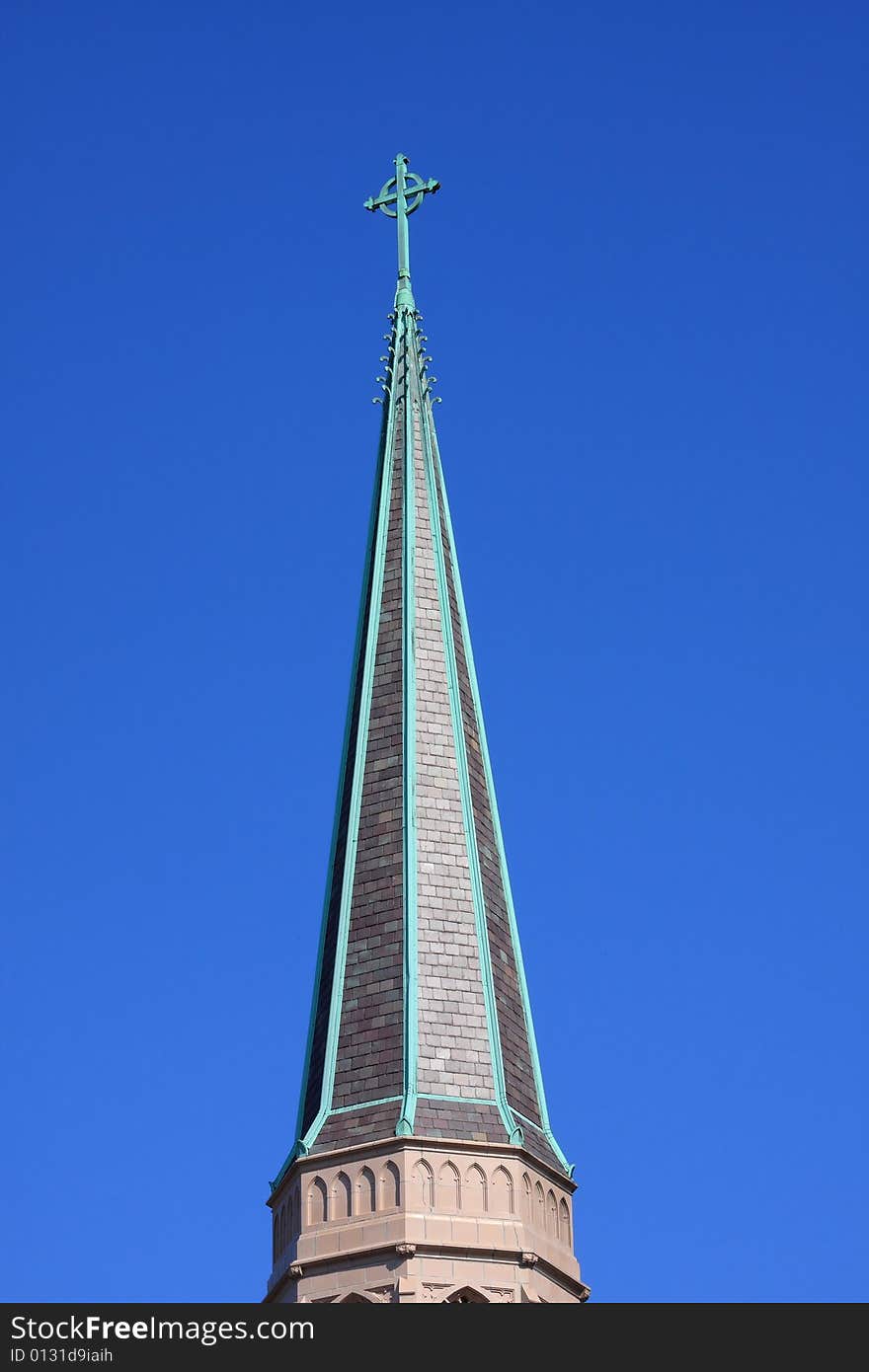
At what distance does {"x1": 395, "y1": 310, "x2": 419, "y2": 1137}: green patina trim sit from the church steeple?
0.11 feet

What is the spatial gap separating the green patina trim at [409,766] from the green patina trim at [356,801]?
41 cm

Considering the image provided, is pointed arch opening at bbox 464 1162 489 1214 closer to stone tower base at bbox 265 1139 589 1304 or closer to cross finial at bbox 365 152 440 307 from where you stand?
stone tower base at bbox 265 1139 589 1304

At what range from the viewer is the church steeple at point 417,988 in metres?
40.4

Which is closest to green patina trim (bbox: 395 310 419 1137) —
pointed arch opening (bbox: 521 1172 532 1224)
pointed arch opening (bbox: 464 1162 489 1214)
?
pointed arch opening (bbox: 464 1162 489 1214)

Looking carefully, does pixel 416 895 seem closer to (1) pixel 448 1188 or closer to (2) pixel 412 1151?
(2) pixel 412 1151

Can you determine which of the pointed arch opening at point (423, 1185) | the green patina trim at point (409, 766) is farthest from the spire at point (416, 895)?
the pointed arch opening at point (423, 1185)

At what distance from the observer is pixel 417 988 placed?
4212 cm

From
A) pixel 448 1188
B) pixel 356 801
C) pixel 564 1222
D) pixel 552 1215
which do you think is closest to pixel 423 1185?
pixel 448 1188

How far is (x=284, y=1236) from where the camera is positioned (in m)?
41.6

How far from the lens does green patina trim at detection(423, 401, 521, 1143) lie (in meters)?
41.8

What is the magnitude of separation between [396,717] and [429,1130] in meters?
7.84

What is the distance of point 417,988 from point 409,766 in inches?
169

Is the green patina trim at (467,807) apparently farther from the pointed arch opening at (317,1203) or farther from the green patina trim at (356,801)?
the pointed arch opening at (317,1203)
